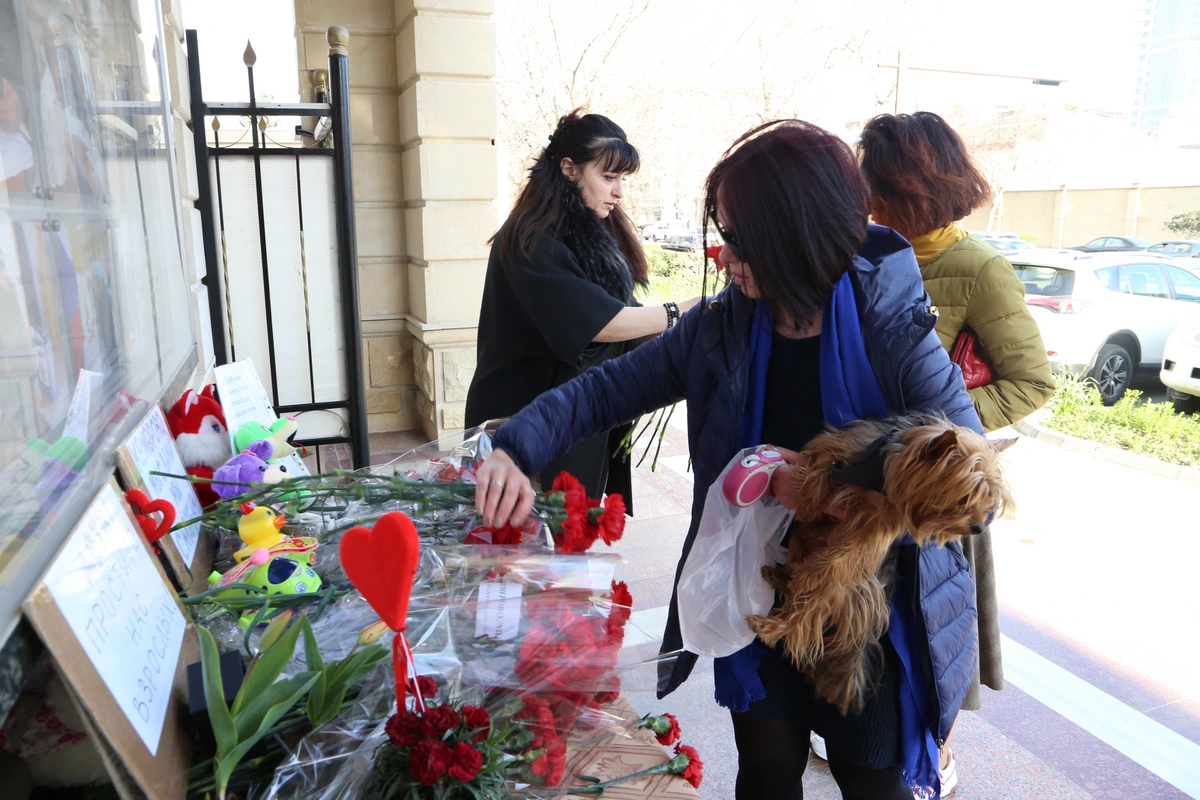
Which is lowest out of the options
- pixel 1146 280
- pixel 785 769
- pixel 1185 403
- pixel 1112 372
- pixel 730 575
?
pixel 1185 403

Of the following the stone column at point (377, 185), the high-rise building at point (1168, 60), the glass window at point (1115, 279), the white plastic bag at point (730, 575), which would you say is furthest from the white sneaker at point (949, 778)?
the high-rise building at point (1168, 60)

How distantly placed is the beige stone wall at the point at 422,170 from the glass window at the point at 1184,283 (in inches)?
269

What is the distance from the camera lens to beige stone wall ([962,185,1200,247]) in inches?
688

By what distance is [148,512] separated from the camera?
1.09m

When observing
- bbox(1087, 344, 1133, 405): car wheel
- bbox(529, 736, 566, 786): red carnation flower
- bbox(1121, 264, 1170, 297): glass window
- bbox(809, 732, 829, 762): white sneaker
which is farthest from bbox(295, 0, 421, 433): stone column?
bbox(1121, 264, 1170, 297): glass window

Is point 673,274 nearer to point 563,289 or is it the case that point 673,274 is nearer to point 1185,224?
point 1185,224

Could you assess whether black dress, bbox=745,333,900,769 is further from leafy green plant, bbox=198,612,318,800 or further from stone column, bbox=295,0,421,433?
stone column, bbox=295,0,421,433

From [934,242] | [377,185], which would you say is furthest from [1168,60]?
[934,242]

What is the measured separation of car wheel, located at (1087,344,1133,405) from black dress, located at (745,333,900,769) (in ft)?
24.5

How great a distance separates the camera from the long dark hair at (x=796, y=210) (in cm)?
127

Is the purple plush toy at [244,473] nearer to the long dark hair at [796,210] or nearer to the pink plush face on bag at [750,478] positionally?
the pink plush face on bag at [750,478]

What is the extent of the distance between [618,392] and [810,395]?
371 mm

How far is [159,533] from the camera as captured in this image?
108 cm

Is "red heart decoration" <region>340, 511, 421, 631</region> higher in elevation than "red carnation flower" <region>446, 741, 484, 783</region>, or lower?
higher
